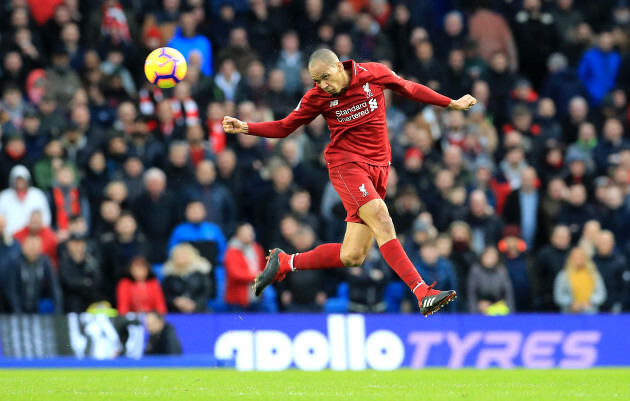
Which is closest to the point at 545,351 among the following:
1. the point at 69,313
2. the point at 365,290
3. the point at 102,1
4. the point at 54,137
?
the point at 365,290

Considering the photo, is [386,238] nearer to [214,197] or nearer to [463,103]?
[463,103]

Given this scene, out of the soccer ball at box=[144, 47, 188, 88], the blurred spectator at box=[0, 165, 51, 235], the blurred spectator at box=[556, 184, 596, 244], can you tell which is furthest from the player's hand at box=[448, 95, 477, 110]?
the blurred spectator at box=[0, 165, 51, 235]

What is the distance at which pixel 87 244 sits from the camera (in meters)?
15.0

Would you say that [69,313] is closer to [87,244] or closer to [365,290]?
[87,244]

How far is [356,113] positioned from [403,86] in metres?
0.51

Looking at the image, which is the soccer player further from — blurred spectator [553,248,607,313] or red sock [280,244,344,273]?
blurred spectator [553,248,607,313]

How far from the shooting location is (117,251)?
15.2 m

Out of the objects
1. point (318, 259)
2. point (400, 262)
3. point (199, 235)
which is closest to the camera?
point (400, 262)

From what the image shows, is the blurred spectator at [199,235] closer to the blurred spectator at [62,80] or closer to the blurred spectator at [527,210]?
the blurred spectator at [62,80]

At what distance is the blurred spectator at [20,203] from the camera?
15.4m

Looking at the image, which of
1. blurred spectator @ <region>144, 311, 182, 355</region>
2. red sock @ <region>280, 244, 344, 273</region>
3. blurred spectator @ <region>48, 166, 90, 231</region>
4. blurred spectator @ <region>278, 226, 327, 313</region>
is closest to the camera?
red sock @ <region>280, 244, 344, 273</region>

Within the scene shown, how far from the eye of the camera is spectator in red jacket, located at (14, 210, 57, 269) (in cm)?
1495

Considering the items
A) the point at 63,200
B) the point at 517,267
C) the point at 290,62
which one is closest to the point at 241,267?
the point at 63,200

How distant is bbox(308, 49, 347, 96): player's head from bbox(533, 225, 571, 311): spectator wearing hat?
6.73 meters
